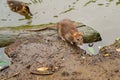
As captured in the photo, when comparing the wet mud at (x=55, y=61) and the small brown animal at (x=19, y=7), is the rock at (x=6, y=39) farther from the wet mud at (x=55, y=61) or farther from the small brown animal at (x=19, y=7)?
the small brown animal at (x=19, y=7)

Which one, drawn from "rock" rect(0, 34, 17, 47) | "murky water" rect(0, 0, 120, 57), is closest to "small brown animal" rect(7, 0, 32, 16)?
"murky water" rect(0, 0, 120, 57)

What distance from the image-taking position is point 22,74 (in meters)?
6.14

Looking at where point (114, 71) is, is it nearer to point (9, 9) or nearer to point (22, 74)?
point (22, 74)

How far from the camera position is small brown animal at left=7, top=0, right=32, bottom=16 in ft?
29.3

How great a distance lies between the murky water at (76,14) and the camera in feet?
26.2

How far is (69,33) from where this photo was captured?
7043 mm

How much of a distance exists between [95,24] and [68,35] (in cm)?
129

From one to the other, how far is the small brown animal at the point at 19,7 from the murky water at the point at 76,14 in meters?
0.12

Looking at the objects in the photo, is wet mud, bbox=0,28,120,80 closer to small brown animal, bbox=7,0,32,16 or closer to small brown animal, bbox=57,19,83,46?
small brown animal, bbox=57,19,83,46

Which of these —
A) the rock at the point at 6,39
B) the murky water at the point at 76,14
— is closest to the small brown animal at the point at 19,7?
the murky water at the point at 76,14

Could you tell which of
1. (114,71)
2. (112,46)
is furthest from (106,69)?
(112,46)

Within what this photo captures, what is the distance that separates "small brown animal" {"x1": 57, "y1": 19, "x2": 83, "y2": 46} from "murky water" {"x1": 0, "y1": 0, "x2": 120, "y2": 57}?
91 centimetres

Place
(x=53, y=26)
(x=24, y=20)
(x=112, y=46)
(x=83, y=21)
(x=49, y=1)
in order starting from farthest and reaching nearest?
1. (x=49, y=1)
2. (x=24, y=20)
3. (x=83, y=21)
4. (x=53, y=26)
5. (x=112, y=46)

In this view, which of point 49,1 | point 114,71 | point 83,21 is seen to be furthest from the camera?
point 49,1
